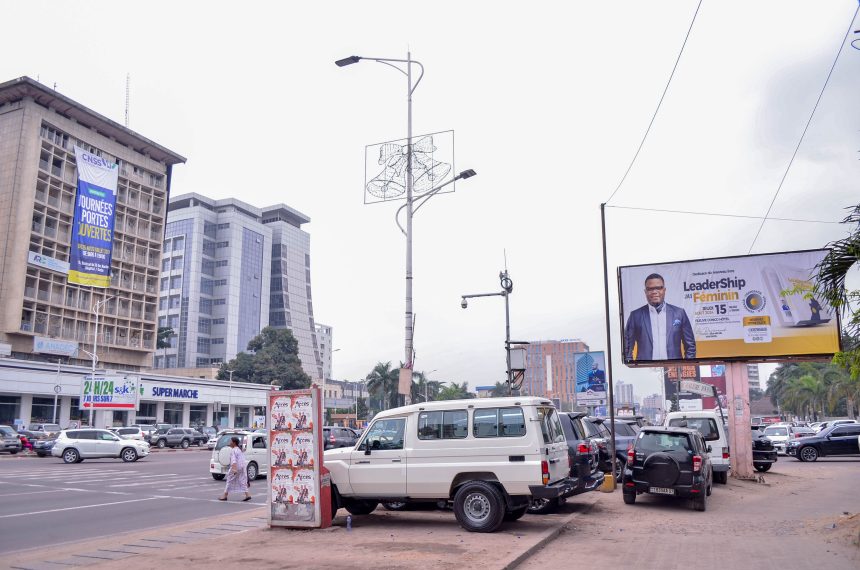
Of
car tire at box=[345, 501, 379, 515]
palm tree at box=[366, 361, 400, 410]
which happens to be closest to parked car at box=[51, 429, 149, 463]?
car tire at box=[345, 501, 379, 515]

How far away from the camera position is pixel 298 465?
468 inches

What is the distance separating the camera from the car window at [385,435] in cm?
1212

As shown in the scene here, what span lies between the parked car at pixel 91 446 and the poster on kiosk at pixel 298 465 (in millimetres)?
25654

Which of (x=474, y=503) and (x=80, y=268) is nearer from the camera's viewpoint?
(x=474, y=503)

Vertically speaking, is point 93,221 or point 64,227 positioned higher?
point 93,221

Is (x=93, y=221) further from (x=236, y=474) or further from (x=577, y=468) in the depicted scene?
(x=577, y=468)

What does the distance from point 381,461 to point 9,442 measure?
37063 mm

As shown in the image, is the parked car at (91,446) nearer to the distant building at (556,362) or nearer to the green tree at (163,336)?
the distant building at (556,362)

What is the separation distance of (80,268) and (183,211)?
2469 inches

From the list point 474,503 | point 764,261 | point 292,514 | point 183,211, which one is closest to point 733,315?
point 764,261

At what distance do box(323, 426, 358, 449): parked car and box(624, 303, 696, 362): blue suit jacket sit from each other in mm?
11459

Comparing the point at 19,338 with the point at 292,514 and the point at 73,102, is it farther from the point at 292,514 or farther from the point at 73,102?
the point at 292,514

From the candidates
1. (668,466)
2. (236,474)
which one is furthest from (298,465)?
(668,466)

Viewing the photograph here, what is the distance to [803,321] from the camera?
2191 centimetres
